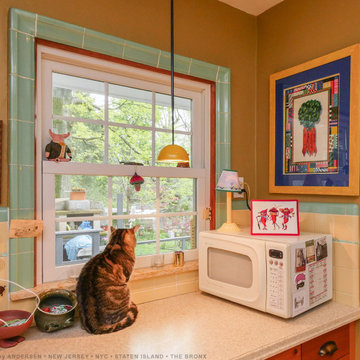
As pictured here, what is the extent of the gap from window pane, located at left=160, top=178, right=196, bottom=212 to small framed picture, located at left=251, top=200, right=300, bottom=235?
458mm

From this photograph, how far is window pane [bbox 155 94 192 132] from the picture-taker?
1.93 metres

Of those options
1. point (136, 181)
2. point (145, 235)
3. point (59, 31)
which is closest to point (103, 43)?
point (59, 31)

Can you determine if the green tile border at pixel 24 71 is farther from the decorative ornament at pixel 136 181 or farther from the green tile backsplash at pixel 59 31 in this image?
the decorative ornament at pixel 136 181

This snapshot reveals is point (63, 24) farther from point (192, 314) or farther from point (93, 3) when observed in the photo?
point (192, 314)

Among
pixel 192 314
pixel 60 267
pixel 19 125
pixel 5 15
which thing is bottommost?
pixel 192 314

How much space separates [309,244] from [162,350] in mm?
839

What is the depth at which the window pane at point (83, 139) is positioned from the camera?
164 centimetres

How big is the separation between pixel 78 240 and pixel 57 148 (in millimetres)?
480

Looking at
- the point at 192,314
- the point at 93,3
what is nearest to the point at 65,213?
the point at 192,314

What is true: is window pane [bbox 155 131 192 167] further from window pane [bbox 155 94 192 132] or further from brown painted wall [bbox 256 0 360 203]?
brown painted wall [bbox 256 0 360 203]

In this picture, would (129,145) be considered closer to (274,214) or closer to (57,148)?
(57,148)

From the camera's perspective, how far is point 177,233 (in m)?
1.99

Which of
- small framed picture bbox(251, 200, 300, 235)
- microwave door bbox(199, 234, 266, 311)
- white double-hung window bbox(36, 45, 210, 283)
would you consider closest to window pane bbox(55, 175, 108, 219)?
white double-hung window bbox(36, 45, 210, 283)

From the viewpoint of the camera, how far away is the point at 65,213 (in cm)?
163
